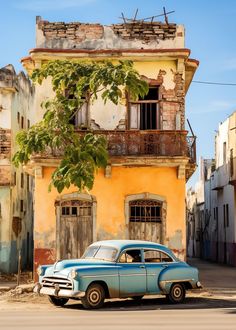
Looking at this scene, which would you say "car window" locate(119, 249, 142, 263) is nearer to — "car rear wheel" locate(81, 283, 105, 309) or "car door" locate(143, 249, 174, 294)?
"car door" locate(143, 249, 174, 294)

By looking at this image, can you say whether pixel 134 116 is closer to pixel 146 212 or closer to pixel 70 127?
pixel 146 212

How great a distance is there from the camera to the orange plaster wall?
21.5m

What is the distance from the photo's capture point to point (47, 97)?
21.9 m

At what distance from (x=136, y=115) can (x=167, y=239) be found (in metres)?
4.39

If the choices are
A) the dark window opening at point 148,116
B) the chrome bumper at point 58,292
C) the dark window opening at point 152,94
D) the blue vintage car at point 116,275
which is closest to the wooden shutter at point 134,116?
the dark window opening at point 148,116

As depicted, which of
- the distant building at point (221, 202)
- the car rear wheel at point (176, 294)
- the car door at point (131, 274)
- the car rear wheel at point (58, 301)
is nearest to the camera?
the car door at point (131, 274)

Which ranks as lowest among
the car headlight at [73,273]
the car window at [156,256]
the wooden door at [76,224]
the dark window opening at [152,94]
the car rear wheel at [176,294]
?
the car rear wheel at [176,294]

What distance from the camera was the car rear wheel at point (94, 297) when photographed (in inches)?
592

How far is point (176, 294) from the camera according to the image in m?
16.7

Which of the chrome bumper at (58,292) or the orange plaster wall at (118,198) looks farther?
the orange plaster wall at (118,198)

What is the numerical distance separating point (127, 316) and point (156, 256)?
10.5 ft

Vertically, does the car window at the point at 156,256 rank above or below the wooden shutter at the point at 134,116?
below

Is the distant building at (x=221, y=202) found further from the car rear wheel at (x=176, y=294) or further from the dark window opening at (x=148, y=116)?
the car rear wheel at (x=176, y=294)

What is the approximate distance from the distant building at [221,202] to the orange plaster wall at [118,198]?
13009 millimetres
